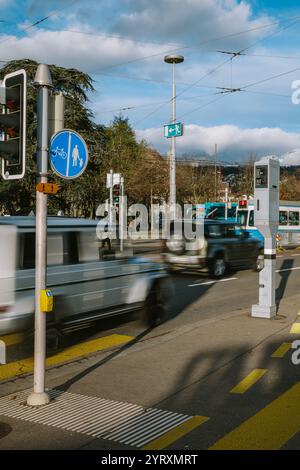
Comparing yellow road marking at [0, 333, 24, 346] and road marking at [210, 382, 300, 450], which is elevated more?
yellow road marking at [0, 333, 24, 346]

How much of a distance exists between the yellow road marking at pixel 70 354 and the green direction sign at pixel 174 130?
1801 cm

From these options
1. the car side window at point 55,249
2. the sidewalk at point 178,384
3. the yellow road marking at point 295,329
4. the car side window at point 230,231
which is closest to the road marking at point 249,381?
the sidewalk at point 178,384

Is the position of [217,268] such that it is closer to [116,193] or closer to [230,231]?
[230,231]

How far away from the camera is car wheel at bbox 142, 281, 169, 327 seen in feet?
28.5

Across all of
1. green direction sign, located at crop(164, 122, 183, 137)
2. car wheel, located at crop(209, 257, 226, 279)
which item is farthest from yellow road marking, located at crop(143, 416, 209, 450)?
green direction sign, located at crop(164, 122, 183, 137)

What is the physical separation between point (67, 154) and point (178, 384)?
2665 millimetres

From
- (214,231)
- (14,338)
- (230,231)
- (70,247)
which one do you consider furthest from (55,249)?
(230,231)

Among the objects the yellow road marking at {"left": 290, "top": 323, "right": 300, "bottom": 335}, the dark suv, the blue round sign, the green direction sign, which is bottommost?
the yellow road marking at {"left": 290, "top": 323, "right": 300, "bottom": 335}

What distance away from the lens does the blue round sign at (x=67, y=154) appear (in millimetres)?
4973

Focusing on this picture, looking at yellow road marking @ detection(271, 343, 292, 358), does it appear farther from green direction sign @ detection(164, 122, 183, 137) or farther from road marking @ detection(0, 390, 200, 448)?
green direction sign @ detection(164, 122, 183, 137)

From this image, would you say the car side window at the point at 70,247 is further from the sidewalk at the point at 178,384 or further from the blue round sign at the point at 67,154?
the blue round sign at the point at 67,154

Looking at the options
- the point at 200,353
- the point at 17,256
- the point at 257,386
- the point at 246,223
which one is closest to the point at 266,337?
the point at 200,353

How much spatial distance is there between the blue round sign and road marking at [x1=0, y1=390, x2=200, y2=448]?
219 cm

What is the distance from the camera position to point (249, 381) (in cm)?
567
